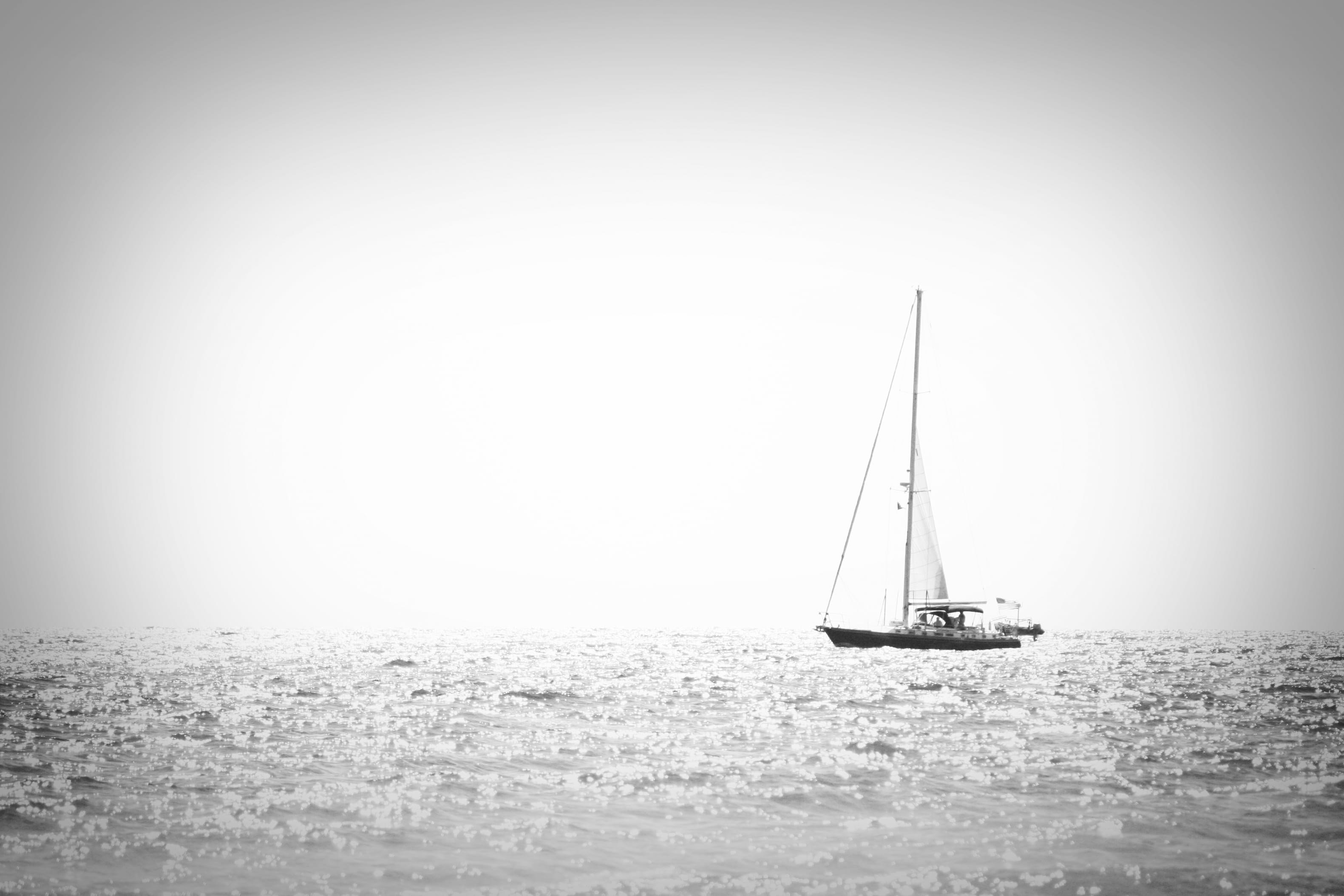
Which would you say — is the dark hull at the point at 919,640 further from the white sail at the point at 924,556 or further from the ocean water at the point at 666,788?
the ocean water at the point at 666,788

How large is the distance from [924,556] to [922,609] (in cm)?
443

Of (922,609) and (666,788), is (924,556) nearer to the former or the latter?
(922,609)

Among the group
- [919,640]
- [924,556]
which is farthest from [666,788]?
[924,556]

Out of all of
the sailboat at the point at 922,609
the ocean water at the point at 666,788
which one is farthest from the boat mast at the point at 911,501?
the ocean water at the point at 666,788

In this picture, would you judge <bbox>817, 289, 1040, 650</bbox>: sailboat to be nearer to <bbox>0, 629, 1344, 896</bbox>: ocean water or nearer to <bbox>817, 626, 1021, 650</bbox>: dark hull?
<bbox>817, 626, 1021, 650</bbox>: dark hull

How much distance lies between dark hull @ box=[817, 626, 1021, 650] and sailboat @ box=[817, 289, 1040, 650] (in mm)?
34

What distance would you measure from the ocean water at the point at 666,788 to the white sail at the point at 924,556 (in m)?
38.6

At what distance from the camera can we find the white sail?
89.9m

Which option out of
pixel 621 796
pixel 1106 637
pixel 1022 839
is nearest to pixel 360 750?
pixel 621 796

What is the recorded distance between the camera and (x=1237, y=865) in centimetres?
1822

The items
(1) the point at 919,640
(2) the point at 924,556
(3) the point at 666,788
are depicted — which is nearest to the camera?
(3) the point at 666,788

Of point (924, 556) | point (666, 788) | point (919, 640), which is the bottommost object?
point (666, 788)

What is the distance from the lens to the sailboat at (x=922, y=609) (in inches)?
3361

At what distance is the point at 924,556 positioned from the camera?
9088 cm
